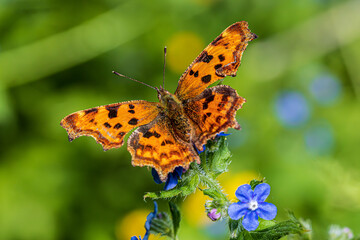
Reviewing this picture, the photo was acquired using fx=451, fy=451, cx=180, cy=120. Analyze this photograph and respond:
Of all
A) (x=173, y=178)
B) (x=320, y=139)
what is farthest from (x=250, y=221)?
(x=320, y=139)

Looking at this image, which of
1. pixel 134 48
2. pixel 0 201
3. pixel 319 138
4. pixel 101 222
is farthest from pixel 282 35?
pixel 0 201

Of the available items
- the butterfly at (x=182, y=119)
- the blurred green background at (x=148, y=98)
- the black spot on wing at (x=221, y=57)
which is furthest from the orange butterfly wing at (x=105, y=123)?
the blurred green background at (x=148, y=98)

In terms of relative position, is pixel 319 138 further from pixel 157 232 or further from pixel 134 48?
pixel 157 232

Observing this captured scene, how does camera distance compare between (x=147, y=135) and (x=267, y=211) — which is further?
(x=147, y=135)

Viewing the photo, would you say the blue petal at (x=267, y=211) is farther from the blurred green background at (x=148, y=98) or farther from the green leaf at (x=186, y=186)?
the blurred green background at (x=148, y=98)

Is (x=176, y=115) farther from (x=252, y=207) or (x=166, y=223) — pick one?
(x=252, y=207)

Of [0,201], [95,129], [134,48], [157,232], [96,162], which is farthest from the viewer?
[134,48]

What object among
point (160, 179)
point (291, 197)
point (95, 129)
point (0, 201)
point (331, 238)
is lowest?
point (331, 238)

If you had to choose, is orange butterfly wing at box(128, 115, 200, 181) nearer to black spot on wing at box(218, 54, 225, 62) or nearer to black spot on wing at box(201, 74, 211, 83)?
black spot on wing at box(201, 74, 211, 83)
